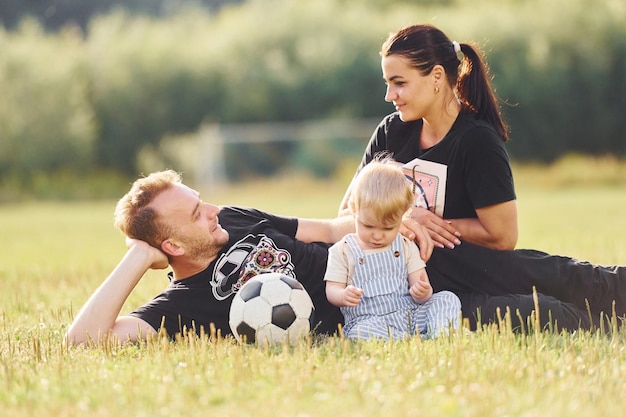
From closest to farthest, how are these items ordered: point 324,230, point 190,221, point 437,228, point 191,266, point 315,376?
point 315,376 < point 190,221 < point 191,266 < point 437,228 < point 324,230

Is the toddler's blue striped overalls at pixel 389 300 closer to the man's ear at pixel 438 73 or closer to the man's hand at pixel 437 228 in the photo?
the man's hand at pixel 437 228

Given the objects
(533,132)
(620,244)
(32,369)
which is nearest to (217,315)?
(32,369)

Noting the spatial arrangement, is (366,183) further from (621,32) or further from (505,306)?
(621,32)

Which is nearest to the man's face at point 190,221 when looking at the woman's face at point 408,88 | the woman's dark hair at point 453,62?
the woman's face at point 408,88

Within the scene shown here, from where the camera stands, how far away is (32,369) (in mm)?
4539

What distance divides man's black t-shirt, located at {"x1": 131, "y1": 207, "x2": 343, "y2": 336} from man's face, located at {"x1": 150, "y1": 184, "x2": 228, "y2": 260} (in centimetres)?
13

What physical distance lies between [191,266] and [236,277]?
0.28 metres

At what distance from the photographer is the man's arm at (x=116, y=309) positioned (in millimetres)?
5152

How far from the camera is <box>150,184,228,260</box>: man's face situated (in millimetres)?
5348

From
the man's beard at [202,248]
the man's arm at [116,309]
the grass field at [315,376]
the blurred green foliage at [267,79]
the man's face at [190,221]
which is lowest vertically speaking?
the grass field at [315,376]

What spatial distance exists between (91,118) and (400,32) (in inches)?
1107

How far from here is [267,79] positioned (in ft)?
109

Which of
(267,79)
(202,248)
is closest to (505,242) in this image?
(202,248)

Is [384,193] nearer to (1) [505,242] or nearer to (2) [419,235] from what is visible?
(2) [419,235]
